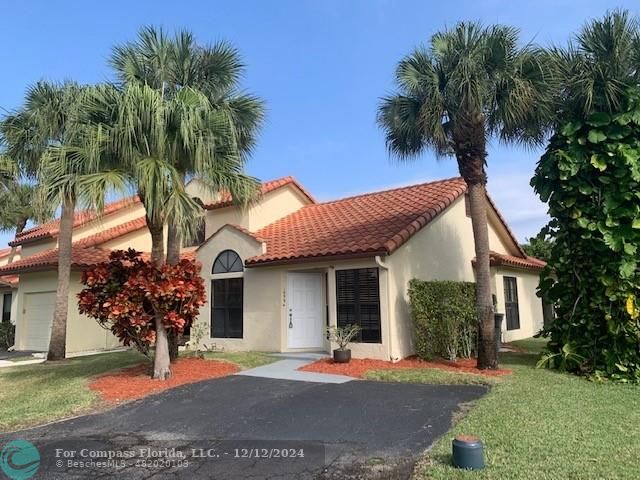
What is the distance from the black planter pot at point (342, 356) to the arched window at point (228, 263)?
489 cm

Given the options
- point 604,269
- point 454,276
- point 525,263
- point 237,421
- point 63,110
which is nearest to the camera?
point 237,421

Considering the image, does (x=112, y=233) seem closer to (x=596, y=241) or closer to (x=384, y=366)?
(x=384, y=366)

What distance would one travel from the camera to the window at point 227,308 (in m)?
14.8

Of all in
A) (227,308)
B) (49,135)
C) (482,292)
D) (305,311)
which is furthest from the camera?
(227,308)

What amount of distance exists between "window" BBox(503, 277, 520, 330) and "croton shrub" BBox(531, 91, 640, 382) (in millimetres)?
6316

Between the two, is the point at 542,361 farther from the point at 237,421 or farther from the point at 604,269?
the point at 237,421

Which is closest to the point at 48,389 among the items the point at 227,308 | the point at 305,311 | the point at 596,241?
the point at 227,308

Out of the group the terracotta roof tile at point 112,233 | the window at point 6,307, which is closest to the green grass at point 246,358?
the terracotta roof tile at point 112,233

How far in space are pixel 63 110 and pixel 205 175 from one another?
6.67 m

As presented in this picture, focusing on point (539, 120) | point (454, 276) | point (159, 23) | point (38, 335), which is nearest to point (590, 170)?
point (539, 120)

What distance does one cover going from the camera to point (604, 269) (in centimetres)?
1002

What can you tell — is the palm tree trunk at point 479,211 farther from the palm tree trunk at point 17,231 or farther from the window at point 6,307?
the palm tree trunk at point 17,231

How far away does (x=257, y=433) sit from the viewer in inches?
249

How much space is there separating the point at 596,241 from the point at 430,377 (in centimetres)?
476
